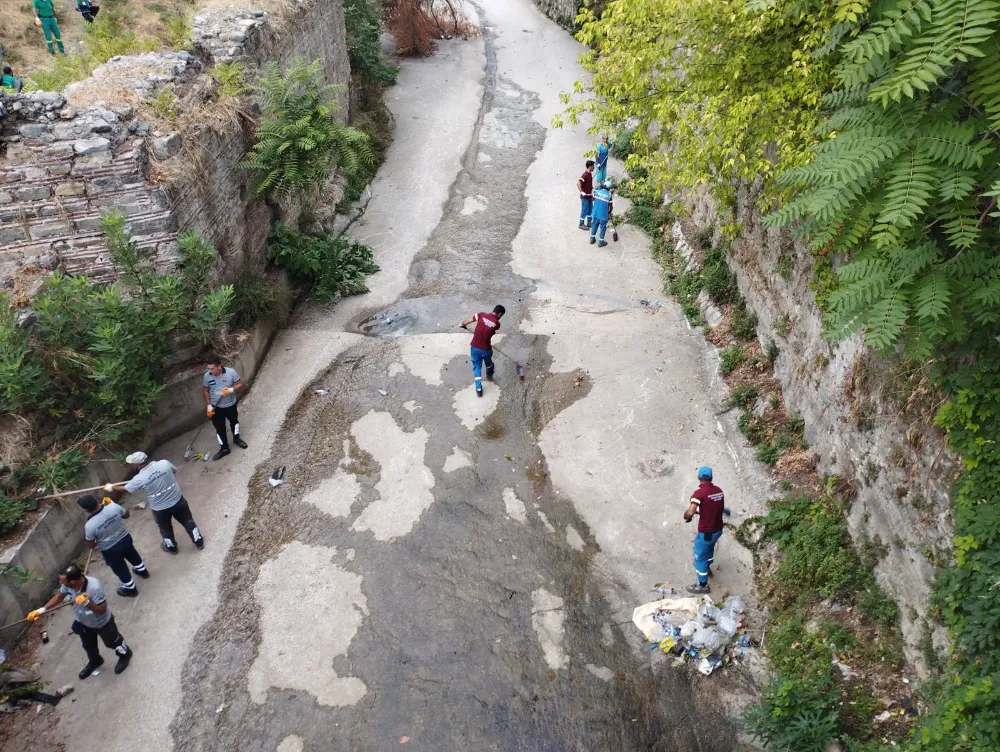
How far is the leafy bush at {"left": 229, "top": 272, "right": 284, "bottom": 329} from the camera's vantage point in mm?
11266

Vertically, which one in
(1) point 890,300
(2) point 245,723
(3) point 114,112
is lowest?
(2) point 245,723

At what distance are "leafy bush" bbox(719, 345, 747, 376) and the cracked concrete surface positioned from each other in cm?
47

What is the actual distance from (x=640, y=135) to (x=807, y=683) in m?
7.51

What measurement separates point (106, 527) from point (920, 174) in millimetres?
8632

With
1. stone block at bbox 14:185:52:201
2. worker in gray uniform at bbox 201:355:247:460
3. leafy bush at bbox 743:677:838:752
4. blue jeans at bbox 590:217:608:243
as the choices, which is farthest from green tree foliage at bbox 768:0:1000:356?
stone block at bbox 14:185:52:201

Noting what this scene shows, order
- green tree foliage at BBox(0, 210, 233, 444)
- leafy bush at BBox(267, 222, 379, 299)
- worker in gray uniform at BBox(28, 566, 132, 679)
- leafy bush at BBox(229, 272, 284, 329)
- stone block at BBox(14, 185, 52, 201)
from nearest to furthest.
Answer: worker in gray uniform at BBox(28, 566, 132, 679) → green tree foliage at BBox(0, 210, 233, 444) → stone block at BBox(14, 185, 52, 201) → leafy bush at BBox(229, 272, 284, 329) → leafy bush at BBox(267, 222, 379, 299)

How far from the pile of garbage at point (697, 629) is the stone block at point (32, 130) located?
10.1m

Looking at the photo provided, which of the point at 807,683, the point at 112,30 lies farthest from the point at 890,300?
the point at 112,30

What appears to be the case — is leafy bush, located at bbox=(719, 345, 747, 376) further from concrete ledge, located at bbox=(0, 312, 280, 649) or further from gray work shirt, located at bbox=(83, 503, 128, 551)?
gray work shirt, located at bbox=(83, 503, 128, 551)

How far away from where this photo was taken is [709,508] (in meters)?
7.50

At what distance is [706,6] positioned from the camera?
8039mm

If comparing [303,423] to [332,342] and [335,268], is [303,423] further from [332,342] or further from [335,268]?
[335,268]

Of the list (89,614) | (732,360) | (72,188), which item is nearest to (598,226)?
(732,360)

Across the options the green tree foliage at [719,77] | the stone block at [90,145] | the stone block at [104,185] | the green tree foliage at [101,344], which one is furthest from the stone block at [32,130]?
the green tree foliage at [719,77]
